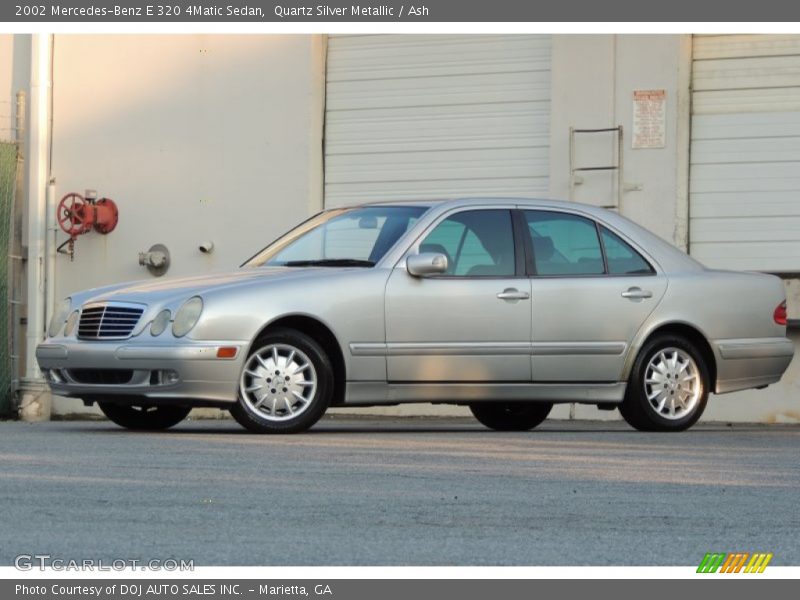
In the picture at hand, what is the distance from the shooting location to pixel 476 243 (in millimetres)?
11898

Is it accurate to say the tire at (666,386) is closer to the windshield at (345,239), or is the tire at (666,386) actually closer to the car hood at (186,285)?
the windshield at (345,239)

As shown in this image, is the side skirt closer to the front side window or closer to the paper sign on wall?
the front side window

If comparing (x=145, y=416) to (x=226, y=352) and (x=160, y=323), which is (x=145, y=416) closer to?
(x=160, y=323)

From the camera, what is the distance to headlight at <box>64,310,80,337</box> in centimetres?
1123

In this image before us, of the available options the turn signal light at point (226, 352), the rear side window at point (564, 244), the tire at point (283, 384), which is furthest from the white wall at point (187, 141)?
the turn signal light at point (226, 352)

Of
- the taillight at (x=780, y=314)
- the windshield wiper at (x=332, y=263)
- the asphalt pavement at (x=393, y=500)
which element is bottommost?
the asphalt pavement at (x=393, y=500)

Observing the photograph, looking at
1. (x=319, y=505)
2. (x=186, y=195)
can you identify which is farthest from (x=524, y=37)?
(x=319, y=505)

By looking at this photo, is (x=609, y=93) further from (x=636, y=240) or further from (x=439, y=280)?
(x=439, y=280)

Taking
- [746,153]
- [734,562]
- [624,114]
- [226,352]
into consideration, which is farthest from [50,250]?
[734,562]

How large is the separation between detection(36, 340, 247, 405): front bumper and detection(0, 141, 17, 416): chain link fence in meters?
9.13

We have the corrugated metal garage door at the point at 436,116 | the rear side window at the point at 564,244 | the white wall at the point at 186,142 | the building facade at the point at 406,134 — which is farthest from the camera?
the white wall at the point at 186,142

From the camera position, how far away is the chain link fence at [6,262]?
19.8m

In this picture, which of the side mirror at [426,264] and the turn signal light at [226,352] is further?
the side mirror at [426,264]

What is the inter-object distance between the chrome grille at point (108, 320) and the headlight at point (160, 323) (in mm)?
118
